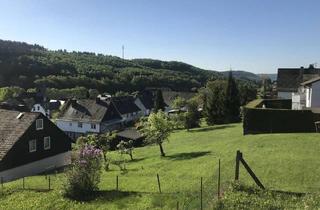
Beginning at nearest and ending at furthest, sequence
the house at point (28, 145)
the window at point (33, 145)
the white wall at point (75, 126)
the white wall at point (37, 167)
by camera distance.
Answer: the white wall at point (37, 167) → the house at point (28, 145) → the window at point (33, 145) → the white wall at point (75, 126)

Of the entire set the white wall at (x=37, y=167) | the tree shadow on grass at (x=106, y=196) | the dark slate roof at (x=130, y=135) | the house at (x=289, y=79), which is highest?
the house at (x=289, y=79)

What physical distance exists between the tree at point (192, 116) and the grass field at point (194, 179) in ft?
88.0

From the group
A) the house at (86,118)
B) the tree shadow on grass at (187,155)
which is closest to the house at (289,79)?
the house at (86,118)

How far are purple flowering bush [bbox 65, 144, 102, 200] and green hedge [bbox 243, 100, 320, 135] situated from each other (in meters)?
21.4

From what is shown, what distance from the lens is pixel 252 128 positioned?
41.4 meters

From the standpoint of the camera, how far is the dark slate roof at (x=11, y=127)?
38469mm

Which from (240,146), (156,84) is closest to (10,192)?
(240,146)

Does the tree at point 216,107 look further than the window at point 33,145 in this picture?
Yes

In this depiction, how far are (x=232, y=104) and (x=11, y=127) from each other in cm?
3704

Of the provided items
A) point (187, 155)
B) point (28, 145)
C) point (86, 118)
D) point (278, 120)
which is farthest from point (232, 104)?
point (28, 145)

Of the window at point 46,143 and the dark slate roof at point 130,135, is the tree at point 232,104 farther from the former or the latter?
the window at point 46,143

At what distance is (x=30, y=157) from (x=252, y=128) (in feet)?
73.0

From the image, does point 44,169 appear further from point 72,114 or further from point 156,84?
point 156,84

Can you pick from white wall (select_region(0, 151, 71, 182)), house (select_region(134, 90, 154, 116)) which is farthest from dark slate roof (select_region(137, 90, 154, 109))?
A: white wall (select_region(0, 151, 71, 182))
